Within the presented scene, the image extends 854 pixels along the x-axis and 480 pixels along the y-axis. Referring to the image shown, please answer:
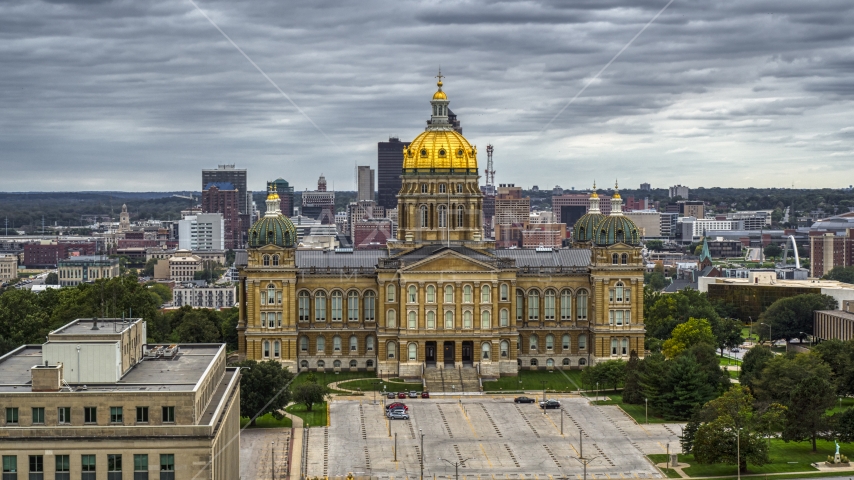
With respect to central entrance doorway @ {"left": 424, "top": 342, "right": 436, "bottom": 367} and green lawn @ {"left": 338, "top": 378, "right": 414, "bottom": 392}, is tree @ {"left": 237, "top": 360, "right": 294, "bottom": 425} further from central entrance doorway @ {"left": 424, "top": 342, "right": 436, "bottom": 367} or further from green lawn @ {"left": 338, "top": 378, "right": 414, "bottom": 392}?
central entrance doorway @ {"left": 424, "top": 342, "right": 436, "bottom": 367}

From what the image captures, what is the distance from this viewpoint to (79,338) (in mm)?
109562

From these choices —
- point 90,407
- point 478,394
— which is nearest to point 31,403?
point 90,407

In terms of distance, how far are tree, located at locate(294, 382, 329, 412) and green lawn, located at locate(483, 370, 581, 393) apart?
88.3 ft

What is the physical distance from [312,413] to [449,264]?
34.8 meters

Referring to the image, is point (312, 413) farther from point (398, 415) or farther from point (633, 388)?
point (633, 388)

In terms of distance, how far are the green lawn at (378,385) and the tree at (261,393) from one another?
25.9m

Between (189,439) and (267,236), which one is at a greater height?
(267,236)

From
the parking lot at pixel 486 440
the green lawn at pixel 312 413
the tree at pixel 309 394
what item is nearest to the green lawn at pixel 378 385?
the parking lot at pixel 486 440

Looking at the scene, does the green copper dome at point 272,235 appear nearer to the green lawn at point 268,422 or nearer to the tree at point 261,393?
the tree at point 261,393

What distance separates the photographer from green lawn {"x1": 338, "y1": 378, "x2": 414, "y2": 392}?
188 metres

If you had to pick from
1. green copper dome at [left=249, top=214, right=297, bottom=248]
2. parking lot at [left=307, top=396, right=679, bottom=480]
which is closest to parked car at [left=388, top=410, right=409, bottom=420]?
parking lot at [left=307, top=396, right=679, bottom=480]

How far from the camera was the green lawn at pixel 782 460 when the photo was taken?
137875mm

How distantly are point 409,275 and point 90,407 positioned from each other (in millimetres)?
94186

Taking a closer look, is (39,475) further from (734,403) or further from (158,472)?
(734,403)
